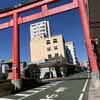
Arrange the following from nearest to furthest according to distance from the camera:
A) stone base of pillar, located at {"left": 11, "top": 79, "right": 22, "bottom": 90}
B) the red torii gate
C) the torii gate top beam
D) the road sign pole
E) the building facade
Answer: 1. the road sign pole
2. the red torii gate
3. stone base of pillar, located at {"left": 11, "top": 79, "right": 22, "bottom": 90}
4. the torii gate top beam
5. the building facade

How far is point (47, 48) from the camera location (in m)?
93.3

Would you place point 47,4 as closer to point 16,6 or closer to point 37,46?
point 16,6

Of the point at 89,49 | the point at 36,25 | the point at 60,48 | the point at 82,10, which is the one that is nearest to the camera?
the point at 89,49

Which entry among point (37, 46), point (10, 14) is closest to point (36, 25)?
point (37, 46)

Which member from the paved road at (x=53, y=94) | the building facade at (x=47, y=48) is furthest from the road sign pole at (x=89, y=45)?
the building facade at (x=47, y=48)

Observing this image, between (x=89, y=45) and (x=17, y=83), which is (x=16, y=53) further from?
(x=89, y=45)

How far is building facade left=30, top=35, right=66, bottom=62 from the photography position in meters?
91.9

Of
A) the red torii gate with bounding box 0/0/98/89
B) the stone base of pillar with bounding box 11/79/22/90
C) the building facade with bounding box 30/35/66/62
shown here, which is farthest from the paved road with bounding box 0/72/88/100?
the building facade with bounding box 30/35/66/62

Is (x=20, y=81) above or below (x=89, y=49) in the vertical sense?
below

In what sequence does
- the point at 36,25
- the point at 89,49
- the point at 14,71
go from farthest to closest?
the point at 36,25 < the point at 14,71 < the point at 89,49

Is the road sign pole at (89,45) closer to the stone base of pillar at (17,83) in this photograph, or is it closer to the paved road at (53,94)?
the paved road at (53,94)

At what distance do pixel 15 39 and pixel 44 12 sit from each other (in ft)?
14.6

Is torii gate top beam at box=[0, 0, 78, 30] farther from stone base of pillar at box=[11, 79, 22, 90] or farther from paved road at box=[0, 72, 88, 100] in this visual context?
paved road at box=[0, 72, 88, 100]

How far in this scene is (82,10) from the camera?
21750mm
